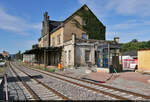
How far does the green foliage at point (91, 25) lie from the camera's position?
29.1 m

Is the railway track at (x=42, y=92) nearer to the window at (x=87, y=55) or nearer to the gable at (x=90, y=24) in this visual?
the window at (x=87, y=55)

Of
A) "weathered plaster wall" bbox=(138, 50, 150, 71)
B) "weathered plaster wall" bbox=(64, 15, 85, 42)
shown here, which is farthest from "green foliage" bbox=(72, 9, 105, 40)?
"weathered plaster wall" bbox=(138, 50, 150, 71)

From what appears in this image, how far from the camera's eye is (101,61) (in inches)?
656

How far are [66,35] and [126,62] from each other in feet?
41.7

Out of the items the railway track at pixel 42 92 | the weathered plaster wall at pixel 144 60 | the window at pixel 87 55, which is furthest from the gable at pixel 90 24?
the railway track at pixel 42 92

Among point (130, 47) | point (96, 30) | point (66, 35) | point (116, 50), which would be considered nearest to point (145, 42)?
A: point (130, 47)

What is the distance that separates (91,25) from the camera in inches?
1181

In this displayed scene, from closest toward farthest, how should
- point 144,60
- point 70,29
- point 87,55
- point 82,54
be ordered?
1. point 144,60
2. point 82,54
3. point 87,55
4. point 70,29

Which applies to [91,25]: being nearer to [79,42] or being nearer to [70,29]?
[70,29]

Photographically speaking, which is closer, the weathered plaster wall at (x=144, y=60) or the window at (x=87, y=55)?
the weathered plaster wall at (x=144, y=60)

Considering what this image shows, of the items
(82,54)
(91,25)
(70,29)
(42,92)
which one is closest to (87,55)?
(82,54)

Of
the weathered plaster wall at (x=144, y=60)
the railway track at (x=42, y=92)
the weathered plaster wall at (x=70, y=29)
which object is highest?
the weathered plaster wall at (x=70, y=29)

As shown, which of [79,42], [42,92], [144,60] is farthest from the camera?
[79,42]

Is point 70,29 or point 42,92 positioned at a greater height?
point 70,29
